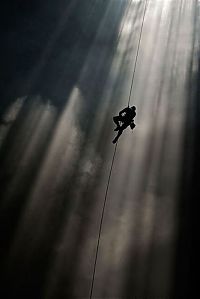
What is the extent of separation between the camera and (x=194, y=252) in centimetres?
10644

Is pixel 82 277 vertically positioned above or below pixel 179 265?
below

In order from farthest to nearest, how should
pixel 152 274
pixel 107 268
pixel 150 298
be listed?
pixel 107 268
pixel 152 274
pixel 150 298

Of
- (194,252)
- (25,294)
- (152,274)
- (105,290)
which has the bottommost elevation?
(25,294)

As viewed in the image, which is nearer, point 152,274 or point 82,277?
point 152,274

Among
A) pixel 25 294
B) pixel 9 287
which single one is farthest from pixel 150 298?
pixel 9 287

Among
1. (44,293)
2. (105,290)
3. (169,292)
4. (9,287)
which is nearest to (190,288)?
(169,292)

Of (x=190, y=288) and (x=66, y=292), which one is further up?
(x=190, y=288)

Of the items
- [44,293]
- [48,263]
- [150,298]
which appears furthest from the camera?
[48,263]

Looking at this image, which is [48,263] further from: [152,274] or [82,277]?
[152,274]

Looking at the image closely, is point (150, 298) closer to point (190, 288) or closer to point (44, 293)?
point (190, 288)

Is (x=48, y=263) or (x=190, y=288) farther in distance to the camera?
(x=48, y=263)

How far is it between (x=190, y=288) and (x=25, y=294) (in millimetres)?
66338

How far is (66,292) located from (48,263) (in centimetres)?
1543

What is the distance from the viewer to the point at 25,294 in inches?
4594
